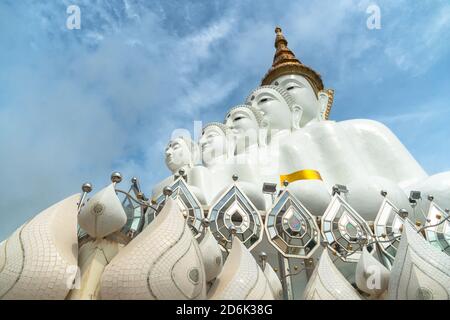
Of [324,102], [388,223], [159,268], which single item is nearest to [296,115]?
[324,102]

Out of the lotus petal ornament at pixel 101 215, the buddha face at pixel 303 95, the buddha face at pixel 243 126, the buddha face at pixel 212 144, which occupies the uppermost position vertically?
the buddha face at pixel 303 95

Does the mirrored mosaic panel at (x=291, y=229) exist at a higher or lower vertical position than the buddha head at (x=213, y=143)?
lower

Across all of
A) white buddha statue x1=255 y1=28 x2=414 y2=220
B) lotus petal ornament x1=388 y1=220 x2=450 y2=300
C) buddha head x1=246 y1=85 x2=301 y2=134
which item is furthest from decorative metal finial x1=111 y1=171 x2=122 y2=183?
buddha head x1=246 y1=85 x2=301 y2=134

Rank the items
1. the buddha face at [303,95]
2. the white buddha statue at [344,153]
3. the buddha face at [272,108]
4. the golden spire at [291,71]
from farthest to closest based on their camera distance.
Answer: the golden spire at [291,71], the buddha face at [303,95], the buddha face at [272,108], the white buddha statue at [344,153]

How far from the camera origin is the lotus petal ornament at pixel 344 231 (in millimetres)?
5230

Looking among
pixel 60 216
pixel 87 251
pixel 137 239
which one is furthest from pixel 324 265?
pixel 60 216

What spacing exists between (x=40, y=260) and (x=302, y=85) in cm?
1058

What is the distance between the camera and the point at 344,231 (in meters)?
5.37

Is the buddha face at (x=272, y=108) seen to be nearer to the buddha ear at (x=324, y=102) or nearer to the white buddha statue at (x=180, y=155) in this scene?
the buddha ear at (x=324, y=102)

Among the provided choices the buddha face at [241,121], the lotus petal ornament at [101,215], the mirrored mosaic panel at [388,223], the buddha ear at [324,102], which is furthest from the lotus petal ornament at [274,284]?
the buddha ear at [324,102]

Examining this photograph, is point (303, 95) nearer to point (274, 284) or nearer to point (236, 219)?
point (236, 219)

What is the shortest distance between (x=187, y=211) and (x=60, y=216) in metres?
2.14

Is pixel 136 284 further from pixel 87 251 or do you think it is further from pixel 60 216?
pixel 60 216

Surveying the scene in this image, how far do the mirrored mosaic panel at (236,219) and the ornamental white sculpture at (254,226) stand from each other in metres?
0.01
